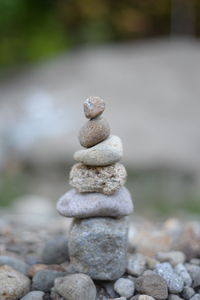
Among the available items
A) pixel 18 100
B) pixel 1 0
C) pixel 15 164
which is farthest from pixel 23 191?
pixel 1 0

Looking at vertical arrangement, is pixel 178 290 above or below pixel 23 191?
above

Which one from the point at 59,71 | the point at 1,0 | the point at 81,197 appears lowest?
the point at 81,197

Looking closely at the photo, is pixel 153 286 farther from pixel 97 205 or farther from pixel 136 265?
pixel 97 205

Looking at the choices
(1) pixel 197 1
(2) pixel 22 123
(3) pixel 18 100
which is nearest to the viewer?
(2) pixel 22 123

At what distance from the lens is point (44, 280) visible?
293 cm

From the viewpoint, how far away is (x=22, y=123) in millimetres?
11492

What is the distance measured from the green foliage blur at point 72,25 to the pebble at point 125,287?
13917 millimetres

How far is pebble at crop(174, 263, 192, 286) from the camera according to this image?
2.99 m

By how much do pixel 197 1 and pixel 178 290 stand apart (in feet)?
55.1

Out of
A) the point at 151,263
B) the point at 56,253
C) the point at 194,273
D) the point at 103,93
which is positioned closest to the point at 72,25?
the point at 103,93

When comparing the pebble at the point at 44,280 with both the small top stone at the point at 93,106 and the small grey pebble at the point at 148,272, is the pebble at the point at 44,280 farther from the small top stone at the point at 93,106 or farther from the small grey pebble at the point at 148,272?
the small top stone at the point at 93,106

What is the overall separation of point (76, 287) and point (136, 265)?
547 millimetres

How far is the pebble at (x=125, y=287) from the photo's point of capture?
2.85 metres

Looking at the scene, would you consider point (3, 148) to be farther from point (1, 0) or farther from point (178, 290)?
point (178, 290)
